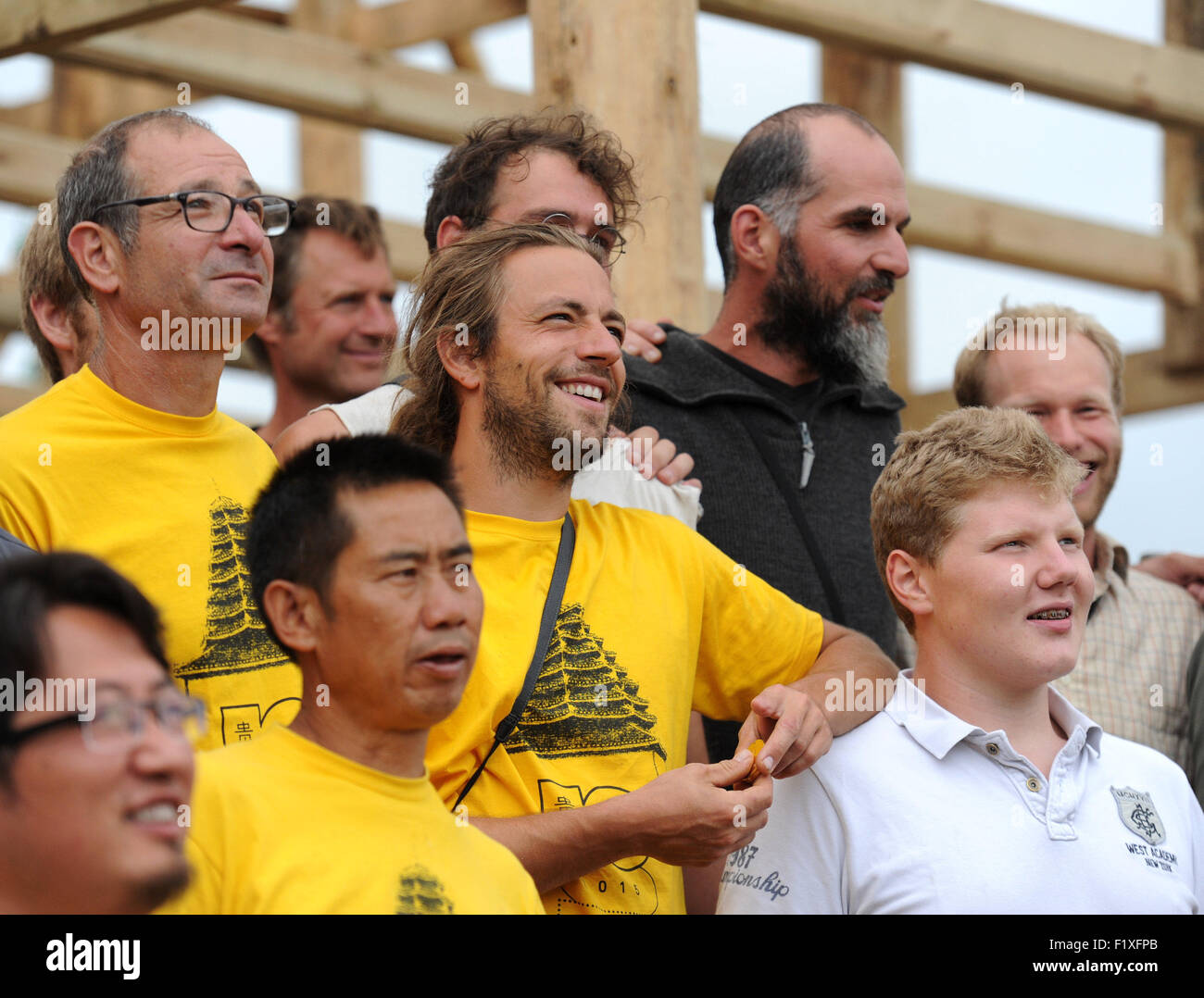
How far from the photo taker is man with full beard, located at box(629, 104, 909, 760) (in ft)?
11.9

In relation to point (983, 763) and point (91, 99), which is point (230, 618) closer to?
point (983, 763)

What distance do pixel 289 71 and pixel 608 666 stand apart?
4.47 meters

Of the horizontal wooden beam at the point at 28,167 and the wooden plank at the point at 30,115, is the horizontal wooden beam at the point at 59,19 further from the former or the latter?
the wooden plank at the point at 30,115

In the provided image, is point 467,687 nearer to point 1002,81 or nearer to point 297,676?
point 297,676

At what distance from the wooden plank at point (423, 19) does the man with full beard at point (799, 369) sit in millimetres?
2884

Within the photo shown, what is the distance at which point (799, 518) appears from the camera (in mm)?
3660

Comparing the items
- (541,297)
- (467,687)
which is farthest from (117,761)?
(541,297)

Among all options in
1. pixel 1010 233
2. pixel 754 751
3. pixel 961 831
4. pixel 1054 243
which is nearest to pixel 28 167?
pixel 1010 233

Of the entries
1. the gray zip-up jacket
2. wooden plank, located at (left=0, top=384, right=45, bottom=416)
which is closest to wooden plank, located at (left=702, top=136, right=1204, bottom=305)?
the gray zip-up jacket

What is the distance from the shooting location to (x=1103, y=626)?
12.2 ft

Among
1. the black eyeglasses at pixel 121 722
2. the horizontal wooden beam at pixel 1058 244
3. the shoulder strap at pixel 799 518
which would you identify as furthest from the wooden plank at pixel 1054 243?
the black eyeglasses at pixel 121 722

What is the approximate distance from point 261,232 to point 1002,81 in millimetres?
3761

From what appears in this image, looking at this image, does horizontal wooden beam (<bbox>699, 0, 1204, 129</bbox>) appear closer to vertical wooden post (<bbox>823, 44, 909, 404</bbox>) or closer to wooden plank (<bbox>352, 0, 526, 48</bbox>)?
vertical wooden post (<bbox>823, 44, 909, 404</bbox>)
